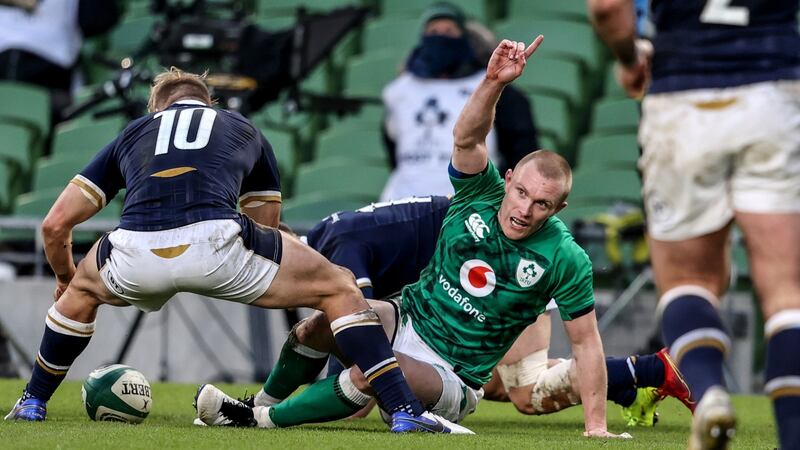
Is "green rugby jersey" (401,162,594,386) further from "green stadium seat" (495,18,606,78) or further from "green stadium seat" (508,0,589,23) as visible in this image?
"green stadium seat" (508,0,589,23)

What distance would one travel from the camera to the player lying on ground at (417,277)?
644 cm

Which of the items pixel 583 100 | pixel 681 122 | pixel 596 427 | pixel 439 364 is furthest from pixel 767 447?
pixel 583 100

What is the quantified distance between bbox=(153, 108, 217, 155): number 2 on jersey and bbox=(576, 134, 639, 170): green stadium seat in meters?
5.33

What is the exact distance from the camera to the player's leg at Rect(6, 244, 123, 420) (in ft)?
18.4

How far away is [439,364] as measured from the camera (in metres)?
5.83

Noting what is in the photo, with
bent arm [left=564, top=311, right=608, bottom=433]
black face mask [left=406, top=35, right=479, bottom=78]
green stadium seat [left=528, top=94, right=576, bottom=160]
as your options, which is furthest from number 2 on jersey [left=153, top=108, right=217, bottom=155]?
green stadium seat [left=528, top=94, right=576, bottom=160]

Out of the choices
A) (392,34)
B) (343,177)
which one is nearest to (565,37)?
(392,34)

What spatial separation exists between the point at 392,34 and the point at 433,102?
122 inches

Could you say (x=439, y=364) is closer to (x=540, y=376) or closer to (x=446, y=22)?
(x=540, y=376)

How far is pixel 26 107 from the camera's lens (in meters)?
11.5

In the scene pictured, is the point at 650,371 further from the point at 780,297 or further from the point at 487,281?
the point at 780,297

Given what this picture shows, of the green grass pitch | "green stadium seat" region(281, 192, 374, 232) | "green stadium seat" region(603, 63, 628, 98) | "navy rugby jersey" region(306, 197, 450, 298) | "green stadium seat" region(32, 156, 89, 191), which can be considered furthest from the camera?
"green stadium seat" region(603, 63, 628, 98)

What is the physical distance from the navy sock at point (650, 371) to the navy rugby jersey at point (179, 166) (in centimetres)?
184

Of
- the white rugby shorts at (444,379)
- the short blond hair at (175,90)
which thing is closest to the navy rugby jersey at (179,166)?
the short blond hair at (175,90)
